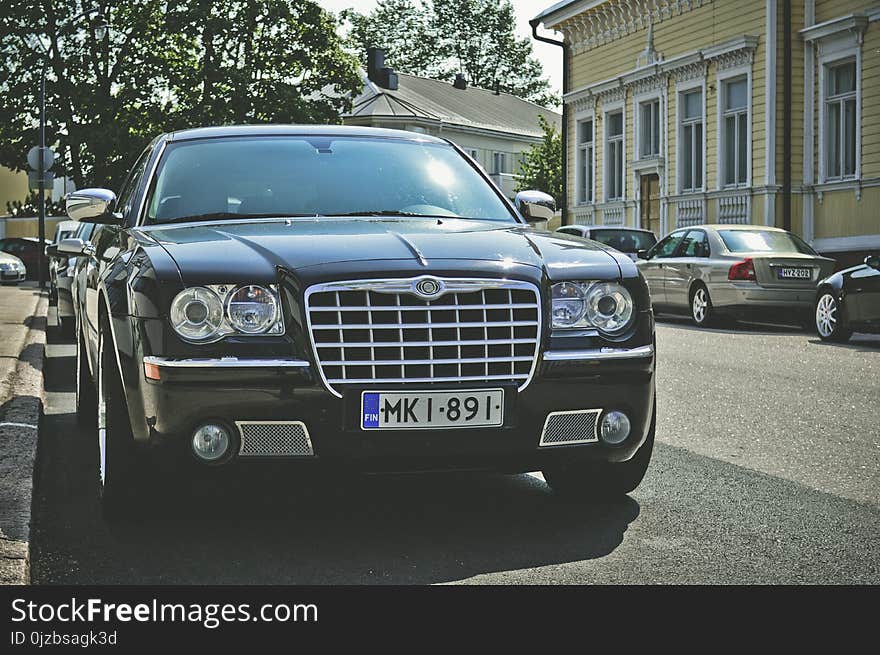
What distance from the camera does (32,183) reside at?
101ft

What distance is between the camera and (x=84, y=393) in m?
7.89

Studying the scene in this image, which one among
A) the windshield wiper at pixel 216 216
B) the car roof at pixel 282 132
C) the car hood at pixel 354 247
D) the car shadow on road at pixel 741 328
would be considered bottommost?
the car shadow on road at pixel 741 328

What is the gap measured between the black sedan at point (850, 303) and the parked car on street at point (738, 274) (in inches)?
84.0

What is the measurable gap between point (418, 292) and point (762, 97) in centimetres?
2437

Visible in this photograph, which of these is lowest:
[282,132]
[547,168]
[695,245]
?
[695,245]

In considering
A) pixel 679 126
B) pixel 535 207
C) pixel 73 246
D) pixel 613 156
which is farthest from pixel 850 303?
pixel 613 156

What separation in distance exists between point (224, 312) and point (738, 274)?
1448cm

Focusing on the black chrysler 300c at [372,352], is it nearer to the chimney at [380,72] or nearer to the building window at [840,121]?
the building window at [840,121]

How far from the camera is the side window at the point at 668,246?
67.4 feet

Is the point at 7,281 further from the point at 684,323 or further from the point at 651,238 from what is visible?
the point at 684,323

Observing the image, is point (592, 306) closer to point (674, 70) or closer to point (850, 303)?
point (850, 303)

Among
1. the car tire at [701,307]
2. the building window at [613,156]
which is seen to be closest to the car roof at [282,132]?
the car tire at [701,307]

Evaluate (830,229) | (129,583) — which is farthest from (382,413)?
(830,229)

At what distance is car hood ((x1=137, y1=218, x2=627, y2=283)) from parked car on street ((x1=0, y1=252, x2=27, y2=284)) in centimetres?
3042
